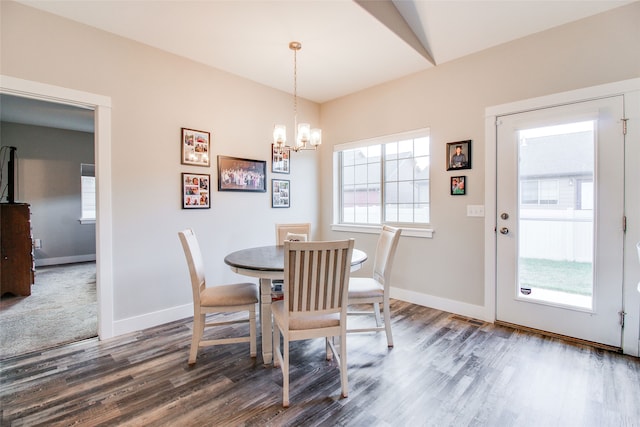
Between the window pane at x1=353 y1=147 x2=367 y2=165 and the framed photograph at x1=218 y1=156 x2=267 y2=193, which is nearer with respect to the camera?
the framed photograph at x1=218 y1=156 x2=267 y2=193

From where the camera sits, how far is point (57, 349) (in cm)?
242

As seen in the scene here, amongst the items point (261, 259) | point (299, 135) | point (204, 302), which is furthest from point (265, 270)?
point (299, 135)

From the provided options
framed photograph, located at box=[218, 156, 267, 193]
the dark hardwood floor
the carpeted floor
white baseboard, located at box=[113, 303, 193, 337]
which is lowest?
the dark hardwood floor

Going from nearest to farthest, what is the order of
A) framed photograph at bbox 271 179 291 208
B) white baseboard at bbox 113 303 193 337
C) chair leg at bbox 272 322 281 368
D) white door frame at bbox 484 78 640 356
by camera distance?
chair leg at bbox 272 322 281 368 < white door frame at bbox 484 78 640 356 < white baseboard at bbox 113 303 193 337 < framed photograph at bbox 271 179 291 208

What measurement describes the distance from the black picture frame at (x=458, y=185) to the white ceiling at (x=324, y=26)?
1.26 meters

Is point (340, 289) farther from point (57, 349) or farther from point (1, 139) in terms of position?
point (1, 139)

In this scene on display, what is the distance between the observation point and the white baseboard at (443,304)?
118 inches

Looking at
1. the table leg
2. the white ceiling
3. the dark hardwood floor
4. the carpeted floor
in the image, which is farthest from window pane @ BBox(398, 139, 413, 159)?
the carpeted floor

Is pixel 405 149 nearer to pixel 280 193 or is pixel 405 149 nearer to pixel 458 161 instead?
pixel 458 161

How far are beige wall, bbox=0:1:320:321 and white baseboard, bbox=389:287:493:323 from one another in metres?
1.91

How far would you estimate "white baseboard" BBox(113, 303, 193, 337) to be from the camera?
2.69 metres

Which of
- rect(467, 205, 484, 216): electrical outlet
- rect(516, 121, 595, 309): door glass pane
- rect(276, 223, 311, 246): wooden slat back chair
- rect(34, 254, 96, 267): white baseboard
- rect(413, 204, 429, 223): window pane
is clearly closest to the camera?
→ rect(516, 121, 595, 309): door glass pane

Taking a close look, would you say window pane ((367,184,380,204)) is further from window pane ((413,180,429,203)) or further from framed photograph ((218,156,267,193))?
framed photograph ((218,156,267,193))

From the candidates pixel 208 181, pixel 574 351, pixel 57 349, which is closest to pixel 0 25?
pixel 208 181
